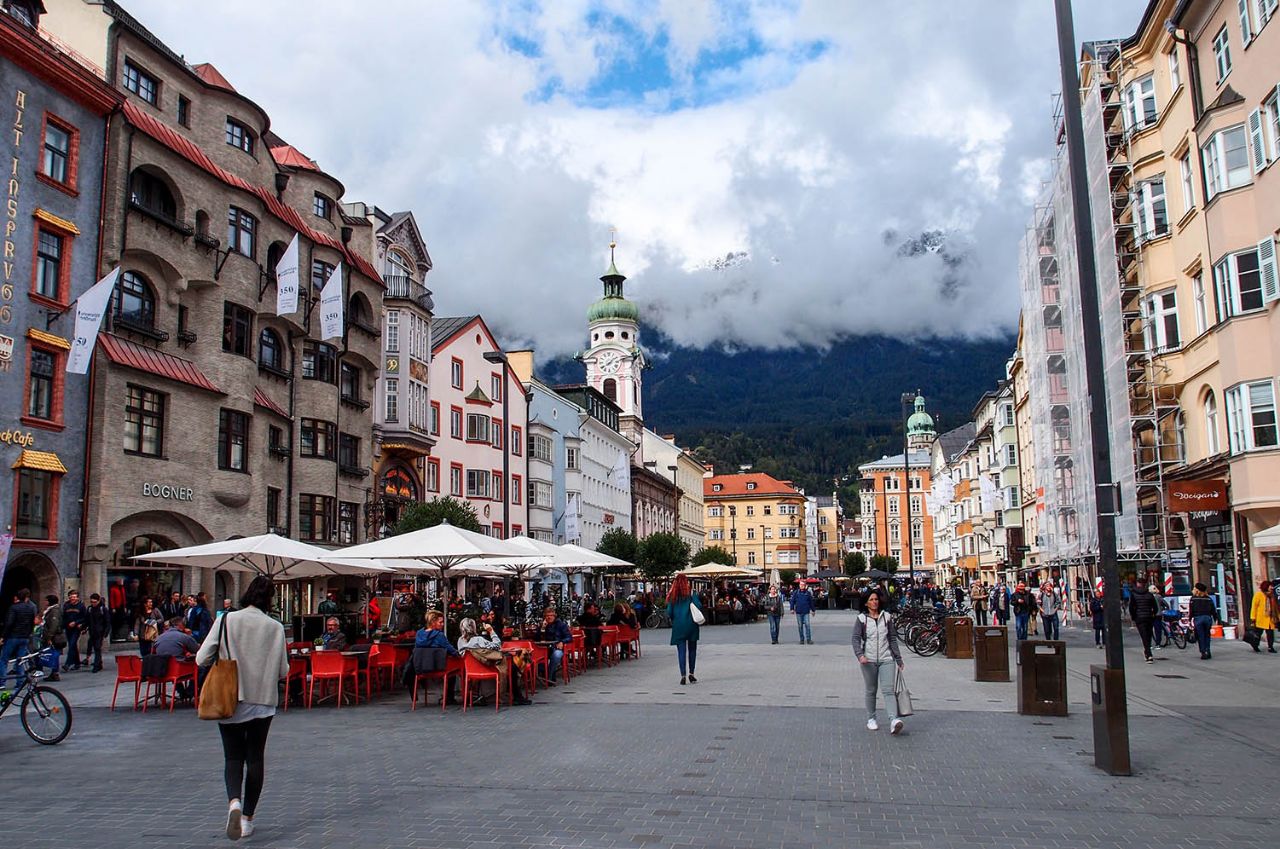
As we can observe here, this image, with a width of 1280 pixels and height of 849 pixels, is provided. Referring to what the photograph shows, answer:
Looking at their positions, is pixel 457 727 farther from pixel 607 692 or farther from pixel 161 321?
pixel 161 321

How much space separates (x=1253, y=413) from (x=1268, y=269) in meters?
3.50

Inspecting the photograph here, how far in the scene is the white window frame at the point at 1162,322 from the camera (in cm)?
3231

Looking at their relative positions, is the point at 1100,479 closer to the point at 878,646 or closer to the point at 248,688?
the point at 878,646

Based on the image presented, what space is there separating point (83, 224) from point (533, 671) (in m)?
19.6

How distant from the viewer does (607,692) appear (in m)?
18.2

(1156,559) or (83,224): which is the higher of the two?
(83,224)

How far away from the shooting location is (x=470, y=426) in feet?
186

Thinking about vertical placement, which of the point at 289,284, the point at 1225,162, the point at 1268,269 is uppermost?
the point at 1225,162

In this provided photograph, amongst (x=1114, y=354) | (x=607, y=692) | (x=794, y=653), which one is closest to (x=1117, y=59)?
(x=1114, y=354)

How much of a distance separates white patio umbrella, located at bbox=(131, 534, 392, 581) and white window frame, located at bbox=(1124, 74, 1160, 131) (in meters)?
27.0

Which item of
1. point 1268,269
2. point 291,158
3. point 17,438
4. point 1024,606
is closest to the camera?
point 1268,269

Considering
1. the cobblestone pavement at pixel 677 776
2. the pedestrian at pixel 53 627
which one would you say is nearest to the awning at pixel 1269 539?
the cobblestone pavement at pixel 677 776

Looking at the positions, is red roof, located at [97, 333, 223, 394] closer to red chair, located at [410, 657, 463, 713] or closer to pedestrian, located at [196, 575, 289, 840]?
red chair, located at [410, 657, 463, 713]

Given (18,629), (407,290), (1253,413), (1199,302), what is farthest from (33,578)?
(1199,302)
